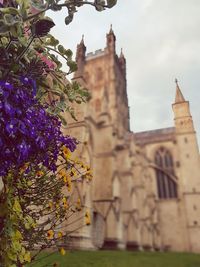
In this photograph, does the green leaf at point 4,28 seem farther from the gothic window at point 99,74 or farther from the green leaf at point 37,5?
the gothic window at point 99,74

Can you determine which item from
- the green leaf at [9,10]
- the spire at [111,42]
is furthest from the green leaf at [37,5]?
the spire at [111,42]

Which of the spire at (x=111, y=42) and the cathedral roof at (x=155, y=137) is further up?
the spire at (x=111, y=42)

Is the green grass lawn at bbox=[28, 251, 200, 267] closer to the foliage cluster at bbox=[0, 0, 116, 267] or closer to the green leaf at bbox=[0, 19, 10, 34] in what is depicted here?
the foliage cluster at bbox=[0, 0, 116, 267]

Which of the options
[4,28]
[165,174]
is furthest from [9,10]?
[165,174]

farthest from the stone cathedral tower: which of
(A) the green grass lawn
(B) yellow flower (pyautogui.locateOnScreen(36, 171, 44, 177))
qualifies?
(B) yellow flower (pyautogui.locateOnScreen(36, 171, 44, 177))

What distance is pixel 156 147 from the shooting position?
138 ft

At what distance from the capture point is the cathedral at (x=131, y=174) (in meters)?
20.1

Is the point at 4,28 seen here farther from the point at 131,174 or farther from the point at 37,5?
the point at 131,174

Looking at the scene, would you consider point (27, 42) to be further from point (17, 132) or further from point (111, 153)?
point (111, 153)

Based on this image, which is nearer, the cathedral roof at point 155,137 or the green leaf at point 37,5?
the green leaf at point 37,5

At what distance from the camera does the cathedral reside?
20.1 m

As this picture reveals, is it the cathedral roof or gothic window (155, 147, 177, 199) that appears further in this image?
the cathedral roof

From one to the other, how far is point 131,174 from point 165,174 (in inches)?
612

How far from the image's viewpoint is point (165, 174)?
39.4 meters
